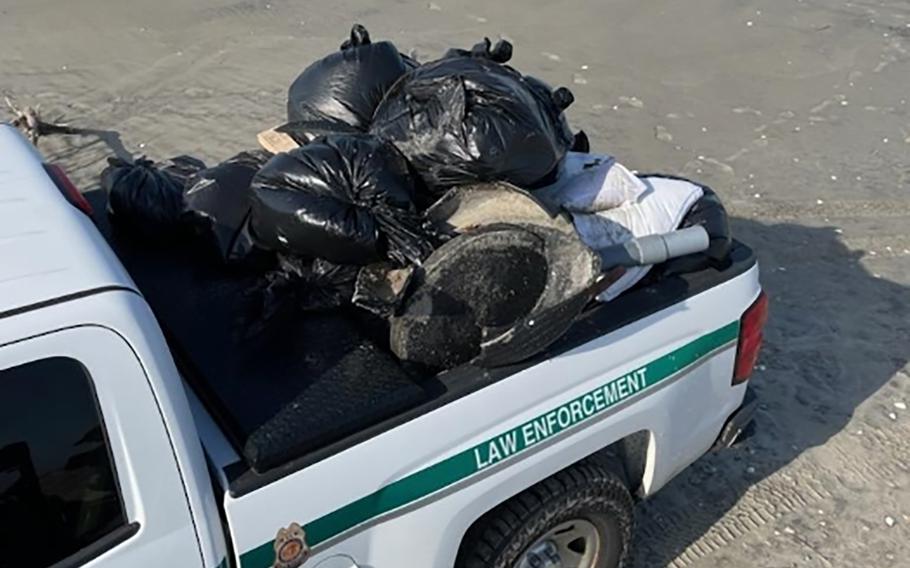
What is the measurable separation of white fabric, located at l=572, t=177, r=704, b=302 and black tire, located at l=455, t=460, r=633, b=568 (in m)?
0.64

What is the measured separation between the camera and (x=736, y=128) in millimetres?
8461

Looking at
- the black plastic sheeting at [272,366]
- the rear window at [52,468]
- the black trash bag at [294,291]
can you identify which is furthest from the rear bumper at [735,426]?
the rear window at [52,468]

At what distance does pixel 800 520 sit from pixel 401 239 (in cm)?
249

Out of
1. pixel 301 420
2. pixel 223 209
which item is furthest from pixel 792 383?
pixel 301 420

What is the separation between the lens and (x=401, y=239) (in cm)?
334

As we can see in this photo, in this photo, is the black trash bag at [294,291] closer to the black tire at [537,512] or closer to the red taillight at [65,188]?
the red taillight at [65,188]

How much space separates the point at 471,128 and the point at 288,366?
1.11 metres

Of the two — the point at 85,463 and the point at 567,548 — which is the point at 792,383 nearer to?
the point at 567,548

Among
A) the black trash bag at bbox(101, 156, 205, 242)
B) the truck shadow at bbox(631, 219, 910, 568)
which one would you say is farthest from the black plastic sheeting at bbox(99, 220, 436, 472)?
the truck shadow at bbox(631, 219, 910, 568)

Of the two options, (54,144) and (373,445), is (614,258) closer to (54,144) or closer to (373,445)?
(373,445)

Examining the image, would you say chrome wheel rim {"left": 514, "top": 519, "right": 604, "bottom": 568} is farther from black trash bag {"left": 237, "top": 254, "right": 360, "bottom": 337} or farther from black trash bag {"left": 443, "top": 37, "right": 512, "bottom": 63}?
black trash bag {"left": 443, "top": 37, "right": 512, "bottom": 63}

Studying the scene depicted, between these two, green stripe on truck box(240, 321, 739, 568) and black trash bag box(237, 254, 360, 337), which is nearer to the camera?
green stripe on truck box(240, 321, 739, 568)

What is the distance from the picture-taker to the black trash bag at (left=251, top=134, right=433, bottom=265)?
130 inches

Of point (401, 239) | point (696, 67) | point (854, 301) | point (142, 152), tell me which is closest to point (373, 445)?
point (401, 239)
